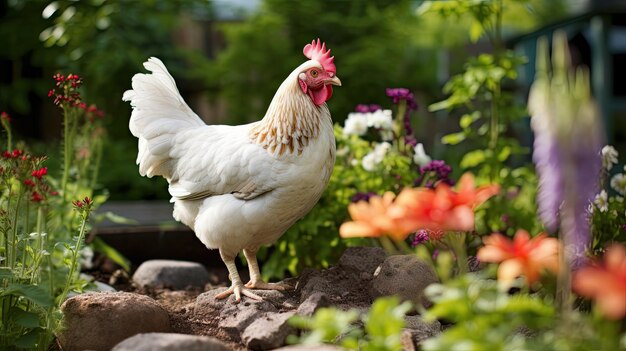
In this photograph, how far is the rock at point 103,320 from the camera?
268 centimetres

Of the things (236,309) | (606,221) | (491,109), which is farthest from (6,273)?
(491,109)

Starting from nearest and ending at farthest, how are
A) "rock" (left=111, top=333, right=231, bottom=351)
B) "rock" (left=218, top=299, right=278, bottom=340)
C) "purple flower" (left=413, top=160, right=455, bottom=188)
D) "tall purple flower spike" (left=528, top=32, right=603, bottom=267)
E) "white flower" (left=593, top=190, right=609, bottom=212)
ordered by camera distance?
"tall purple flower spike" (left=528, top=32, right=603, bottom=267) → "rock" (left=111, top=333, right=231, bottom=351) → "rock" (left=218, top=299, right=278, bottom=340) → "white flower" (left=593, top=190, right=609, bottom=212) → "purple flower" (left=413, top=160, right=455, bottom=188)

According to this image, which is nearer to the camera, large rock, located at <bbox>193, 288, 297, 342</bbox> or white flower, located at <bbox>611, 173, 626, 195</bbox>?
large rock, located at <bbox>193, 288, 297, 342</bbox>

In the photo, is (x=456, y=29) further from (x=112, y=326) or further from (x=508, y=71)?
(x=112, y=326)

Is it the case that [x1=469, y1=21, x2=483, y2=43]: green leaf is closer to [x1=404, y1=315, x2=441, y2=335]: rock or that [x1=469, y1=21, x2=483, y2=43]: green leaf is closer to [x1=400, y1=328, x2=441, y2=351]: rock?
[x1=404, y1=315, x2=441, y2=335]: rock

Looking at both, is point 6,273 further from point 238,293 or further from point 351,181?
point 351,181

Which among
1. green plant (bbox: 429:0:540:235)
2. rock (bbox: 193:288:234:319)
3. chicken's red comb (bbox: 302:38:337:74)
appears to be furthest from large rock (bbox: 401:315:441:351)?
green plant (bbox: 429:0:540:235)

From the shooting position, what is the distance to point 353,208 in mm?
1932

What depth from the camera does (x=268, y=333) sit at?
8.18 ft

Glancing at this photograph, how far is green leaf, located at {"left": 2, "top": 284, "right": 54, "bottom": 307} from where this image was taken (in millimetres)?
2422

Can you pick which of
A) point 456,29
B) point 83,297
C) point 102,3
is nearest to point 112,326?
point 83,297

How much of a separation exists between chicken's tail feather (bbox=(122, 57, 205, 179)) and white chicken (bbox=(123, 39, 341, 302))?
0.32ft

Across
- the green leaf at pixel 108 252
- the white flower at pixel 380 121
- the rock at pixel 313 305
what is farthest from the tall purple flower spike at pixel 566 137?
the green leaf at pixel 108 252

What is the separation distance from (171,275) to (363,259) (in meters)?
1.42
